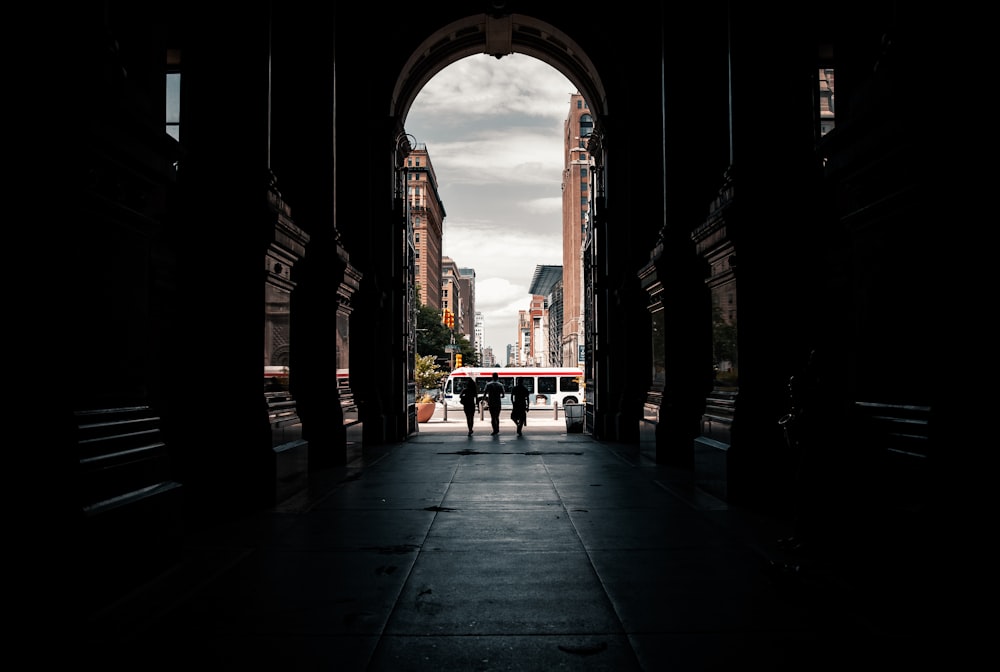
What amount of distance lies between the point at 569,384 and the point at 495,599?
148ft

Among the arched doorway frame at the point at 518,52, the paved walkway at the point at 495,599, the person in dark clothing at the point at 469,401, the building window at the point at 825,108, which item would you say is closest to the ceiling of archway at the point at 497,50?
the arched doorway frame at the point at 518,52

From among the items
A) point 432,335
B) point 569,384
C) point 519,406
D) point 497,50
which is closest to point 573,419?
point 519,406

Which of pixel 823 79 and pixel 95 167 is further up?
pixel 823 79

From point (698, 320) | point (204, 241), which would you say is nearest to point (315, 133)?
point (204, 241)

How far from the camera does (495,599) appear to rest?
486 cm

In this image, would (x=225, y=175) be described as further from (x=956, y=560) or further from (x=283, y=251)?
(x=956, y=560)

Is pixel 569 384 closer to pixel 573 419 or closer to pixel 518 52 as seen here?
pixel 573 419

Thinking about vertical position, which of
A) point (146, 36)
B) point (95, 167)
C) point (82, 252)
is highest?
point (146, 36)

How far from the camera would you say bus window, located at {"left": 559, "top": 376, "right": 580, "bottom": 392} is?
49531 mm

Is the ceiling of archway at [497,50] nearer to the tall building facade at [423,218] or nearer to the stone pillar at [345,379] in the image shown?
the stone pillar at [345,379]

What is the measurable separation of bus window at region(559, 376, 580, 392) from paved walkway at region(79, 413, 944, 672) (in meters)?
41.0

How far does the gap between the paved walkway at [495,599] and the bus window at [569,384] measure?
135ft

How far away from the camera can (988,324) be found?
441 centimetres

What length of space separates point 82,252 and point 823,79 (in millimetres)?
11268
